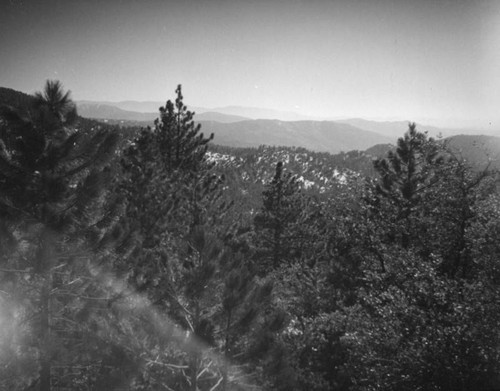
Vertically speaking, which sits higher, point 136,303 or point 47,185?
point 47,185

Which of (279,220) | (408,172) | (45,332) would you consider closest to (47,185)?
(45,332)

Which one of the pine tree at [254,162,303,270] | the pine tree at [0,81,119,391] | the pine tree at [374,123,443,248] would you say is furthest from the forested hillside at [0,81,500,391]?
the pine tree at [254,162,303,270]

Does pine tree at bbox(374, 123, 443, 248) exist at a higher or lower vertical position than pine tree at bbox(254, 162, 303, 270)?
higher

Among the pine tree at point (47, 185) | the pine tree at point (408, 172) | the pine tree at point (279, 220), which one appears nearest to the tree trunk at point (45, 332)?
the pine tree at point (47, 185)

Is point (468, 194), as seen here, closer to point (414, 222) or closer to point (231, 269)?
point (414, 222)

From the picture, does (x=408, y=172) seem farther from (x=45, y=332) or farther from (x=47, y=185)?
(x=45, y=332)

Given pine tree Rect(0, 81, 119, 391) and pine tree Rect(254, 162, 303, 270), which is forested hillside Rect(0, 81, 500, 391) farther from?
pine tree Rect(254, 162, 303, 270)

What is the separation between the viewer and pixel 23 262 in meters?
7.78

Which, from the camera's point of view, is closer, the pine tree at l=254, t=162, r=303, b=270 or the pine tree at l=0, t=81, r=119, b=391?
the pine tree at l=0, t=81, r=119, b=391

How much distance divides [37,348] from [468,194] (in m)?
19.3

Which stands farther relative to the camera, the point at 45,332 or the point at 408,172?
the point at 408,172

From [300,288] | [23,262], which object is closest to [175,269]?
[23,262]

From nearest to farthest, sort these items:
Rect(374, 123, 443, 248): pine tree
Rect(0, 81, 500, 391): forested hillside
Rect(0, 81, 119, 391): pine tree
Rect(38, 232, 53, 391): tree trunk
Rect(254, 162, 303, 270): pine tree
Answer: Rect(0, 81, 119, 391): pine tree
Rect(0, 81, 500, 391): forested hillside
Rect(38, 232, 53, 391): tree trunk
Rect(374, 123, 443, 248): pine tree
Rect(254, 162, 303, 270): pine tree

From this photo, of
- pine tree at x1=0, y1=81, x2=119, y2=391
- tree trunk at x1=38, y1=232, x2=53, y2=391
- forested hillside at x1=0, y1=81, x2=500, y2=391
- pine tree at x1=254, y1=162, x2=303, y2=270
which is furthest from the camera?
pine tree at x1=254, y1=162, x2=303, y2=270
